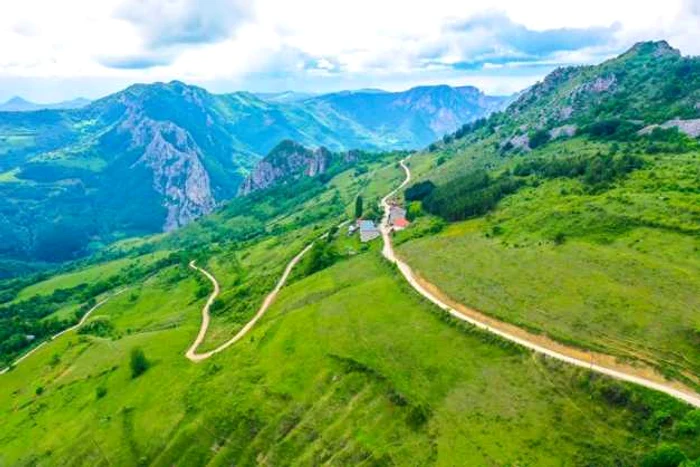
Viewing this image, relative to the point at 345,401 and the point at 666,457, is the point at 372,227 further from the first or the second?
the point at 666,457

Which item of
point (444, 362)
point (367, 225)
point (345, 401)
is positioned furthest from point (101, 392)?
point (367, 225)

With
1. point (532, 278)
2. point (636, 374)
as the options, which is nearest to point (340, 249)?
point (532, 278)

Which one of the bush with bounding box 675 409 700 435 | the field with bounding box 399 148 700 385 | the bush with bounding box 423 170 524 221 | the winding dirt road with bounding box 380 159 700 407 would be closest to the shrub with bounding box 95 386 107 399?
the winding dirt road with bounding box 380 159 700 407

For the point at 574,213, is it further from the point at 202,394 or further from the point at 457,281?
the point at 202,394

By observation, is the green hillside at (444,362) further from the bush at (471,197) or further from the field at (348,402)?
the bush at (471,197)

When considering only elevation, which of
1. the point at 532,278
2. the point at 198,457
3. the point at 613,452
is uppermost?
the point at 532,278

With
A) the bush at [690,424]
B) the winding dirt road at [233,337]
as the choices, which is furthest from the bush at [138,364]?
the bush at [690,424]

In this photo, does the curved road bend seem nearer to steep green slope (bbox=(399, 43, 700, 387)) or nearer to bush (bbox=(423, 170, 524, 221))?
steep green slope (bbox=(399, 43, 700, 387))
